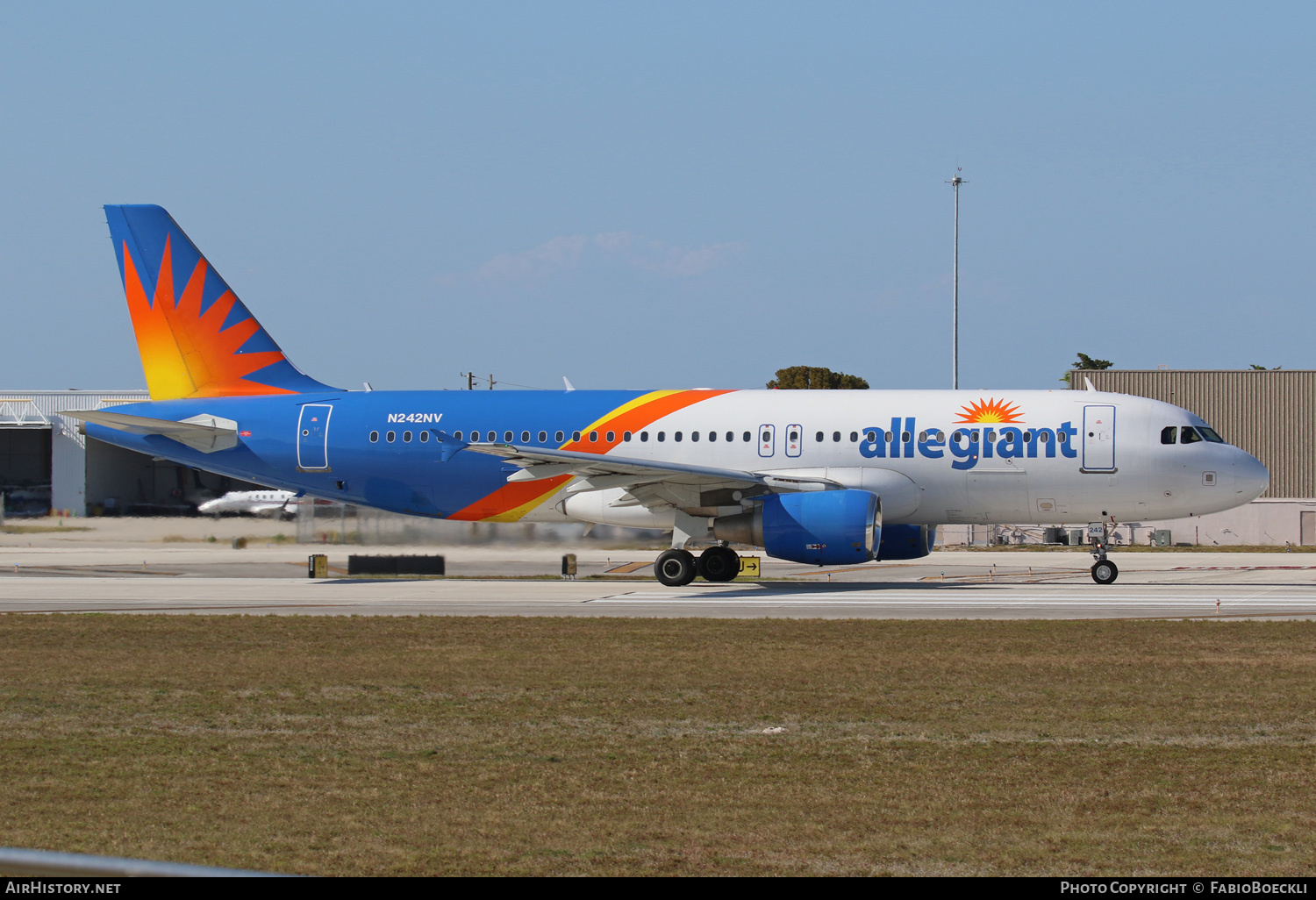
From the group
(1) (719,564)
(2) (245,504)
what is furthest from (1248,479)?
(2) (245,504)

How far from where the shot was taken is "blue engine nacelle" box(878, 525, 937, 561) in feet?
101

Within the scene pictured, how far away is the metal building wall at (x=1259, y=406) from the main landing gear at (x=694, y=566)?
33286mm

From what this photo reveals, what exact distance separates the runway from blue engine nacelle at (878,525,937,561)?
30.8 inches

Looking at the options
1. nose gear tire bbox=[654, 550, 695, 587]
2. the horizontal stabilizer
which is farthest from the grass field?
the horizontal stabilizer

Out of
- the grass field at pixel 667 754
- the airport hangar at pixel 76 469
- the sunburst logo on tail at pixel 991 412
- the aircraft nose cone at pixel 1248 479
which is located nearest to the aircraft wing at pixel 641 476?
the sunburst logo on tail at pixel 991 412

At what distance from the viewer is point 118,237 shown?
3328 cm

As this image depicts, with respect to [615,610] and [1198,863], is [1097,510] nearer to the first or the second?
[615,610]

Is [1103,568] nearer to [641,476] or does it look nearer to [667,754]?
[641,476]

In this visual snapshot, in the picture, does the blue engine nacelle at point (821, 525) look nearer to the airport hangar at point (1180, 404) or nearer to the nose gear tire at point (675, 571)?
the nose gear tire at point (675, 571)

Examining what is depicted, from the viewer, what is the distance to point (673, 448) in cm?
3097

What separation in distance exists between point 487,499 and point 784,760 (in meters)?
21.8

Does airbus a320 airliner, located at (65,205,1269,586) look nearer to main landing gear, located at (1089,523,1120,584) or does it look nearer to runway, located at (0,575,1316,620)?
main landing gear, located at (1089,523,1120,584)

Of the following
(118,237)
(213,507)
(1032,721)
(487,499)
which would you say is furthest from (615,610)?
(213,507)

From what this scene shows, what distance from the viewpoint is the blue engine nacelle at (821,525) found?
27172 millimetres
